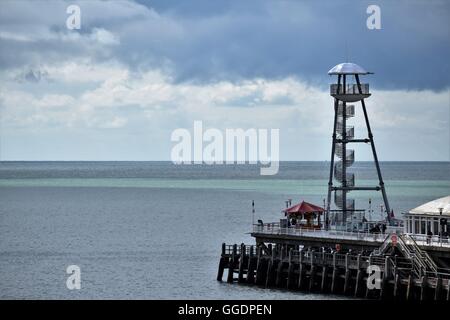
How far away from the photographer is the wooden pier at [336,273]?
65750 millimetres

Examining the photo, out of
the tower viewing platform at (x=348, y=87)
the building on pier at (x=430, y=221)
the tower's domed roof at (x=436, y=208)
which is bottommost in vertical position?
the building on pier at (x=430, y=221)

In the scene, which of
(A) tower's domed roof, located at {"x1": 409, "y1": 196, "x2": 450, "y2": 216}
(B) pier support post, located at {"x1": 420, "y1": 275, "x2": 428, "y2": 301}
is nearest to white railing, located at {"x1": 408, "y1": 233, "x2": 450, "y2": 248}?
(A) tower's domed roof, located at {"x1": 409, "y1": 196, "x2": 450, "y2": 216}

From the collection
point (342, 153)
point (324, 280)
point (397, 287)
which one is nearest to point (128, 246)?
point (342, 153)

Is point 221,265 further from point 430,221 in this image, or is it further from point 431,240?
point 431,240

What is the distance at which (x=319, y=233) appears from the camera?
75.2 meters

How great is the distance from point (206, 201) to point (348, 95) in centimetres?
10718

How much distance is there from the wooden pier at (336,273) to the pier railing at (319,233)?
87 centimetres

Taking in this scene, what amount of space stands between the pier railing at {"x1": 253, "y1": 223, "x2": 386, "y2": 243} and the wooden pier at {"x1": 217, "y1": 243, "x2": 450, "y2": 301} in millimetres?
869

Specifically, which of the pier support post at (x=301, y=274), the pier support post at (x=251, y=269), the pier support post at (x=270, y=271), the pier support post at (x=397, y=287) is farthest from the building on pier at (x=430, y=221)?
the pier support post at (x=251, y=269)

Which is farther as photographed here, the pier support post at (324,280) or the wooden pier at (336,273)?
the pier support post at (324,280)

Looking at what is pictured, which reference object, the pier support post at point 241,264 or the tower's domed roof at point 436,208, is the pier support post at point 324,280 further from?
the pier support post at point 241,264

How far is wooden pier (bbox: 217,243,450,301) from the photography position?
65750 millimetres

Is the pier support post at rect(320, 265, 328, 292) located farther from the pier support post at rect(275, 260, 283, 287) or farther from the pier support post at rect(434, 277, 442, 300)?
the pier support post at rect(434, 277, 442, 300)
